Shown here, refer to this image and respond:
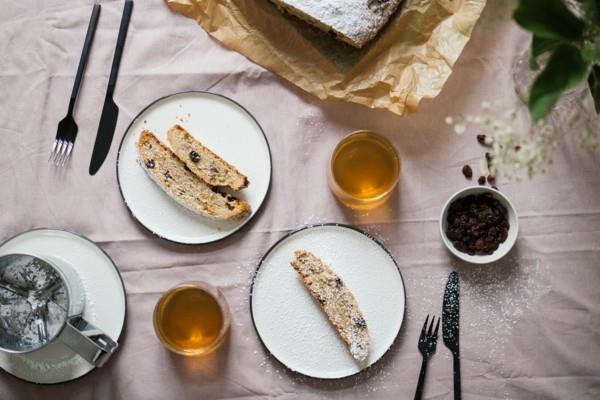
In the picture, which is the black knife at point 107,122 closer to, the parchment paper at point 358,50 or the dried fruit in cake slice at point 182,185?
the dried fruit in cake slice at point 182,185

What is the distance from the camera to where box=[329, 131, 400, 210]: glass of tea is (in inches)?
68.0

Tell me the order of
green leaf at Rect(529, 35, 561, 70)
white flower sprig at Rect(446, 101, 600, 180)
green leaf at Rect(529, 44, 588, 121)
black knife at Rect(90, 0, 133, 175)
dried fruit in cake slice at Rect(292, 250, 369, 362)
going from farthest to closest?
black knife at Rect(90, 0, 133, 175)
dried fruit in cake slice at Rect(292, 250, 369, 362)
white flower sprig at Rect(446, 101, 600, 180)
green leaf at Rect(529, 35, 561, 70)
green leaf at Rect(529, 44, 588, 121)

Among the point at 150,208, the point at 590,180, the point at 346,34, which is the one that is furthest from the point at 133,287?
the point at 590,180

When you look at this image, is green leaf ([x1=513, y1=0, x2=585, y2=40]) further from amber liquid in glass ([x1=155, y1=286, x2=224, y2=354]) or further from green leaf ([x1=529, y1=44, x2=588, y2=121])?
amber liquid in glass ([x1=155, y1=286, x2=224, y2=354])

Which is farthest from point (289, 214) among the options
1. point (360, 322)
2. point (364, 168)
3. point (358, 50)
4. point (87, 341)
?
point (87, 341)

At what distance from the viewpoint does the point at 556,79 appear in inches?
43.3

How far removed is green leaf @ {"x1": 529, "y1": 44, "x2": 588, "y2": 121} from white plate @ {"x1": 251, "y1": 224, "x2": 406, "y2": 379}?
73cm

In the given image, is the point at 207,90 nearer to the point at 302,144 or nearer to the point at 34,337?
the point at 302,144

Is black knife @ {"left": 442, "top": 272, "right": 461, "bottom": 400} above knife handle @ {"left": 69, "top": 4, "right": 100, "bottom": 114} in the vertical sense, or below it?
below

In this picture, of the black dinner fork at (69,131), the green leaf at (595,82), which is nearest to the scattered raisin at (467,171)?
the green leaf at (595,82)

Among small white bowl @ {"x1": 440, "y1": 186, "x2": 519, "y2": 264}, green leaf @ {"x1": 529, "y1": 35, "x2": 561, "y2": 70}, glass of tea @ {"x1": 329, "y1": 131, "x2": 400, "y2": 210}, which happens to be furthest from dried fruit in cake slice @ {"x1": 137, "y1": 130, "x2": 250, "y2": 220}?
green leaf @ {"x1": 529, "y1": 35, "x2": 561, "y2": 70}

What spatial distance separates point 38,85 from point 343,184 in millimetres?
890

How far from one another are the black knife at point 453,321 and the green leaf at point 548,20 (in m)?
0.79

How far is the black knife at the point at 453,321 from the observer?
1730 mm
